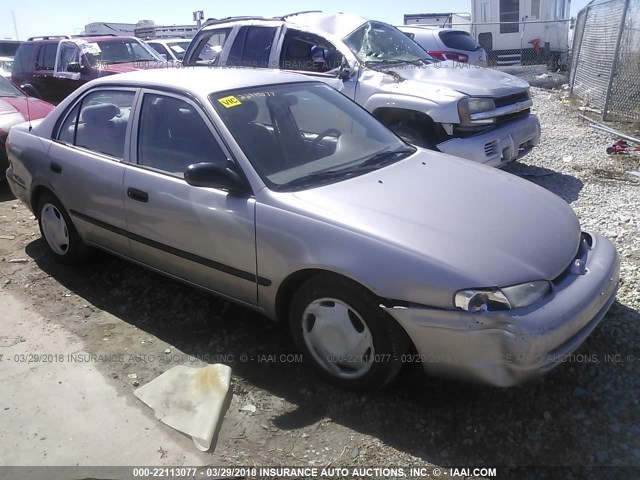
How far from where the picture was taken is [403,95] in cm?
581

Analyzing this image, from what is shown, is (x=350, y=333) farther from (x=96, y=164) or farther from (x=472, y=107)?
(x=472, y=107)

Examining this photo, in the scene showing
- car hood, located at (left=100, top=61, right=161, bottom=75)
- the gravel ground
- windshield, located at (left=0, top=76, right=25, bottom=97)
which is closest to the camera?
the gravel ground

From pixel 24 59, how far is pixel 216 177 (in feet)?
36.2

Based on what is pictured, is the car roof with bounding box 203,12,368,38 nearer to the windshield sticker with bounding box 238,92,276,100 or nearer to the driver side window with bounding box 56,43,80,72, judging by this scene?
the windshield sticker with bounding box 238,92,276,100

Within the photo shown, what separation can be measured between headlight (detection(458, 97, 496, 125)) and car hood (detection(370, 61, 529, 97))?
8cm

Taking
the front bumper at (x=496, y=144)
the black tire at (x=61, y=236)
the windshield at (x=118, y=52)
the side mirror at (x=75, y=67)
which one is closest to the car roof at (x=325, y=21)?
the front bumper at (x=496, y=144)

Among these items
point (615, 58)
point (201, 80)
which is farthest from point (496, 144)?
point (615, 58)

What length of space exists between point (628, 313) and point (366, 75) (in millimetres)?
3742

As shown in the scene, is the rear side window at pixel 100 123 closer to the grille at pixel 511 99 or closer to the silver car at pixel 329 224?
the silver car at pixel 329 224

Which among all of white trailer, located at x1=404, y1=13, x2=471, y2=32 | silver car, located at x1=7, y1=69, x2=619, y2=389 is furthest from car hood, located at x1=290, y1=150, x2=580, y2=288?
white trailer, located at x1=404, y1=13, x2=471, y2=32

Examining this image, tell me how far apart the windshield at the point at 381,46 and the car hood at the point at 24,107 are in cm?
402

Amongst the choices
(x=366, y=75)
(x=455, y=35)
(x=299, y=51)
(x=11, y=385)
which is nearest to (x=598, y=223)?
(x=366, y=75)

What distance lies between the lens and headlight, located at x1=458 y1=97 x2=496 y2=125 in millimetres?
5547

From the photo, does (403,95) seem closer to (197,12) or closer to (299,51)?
(299,51)
